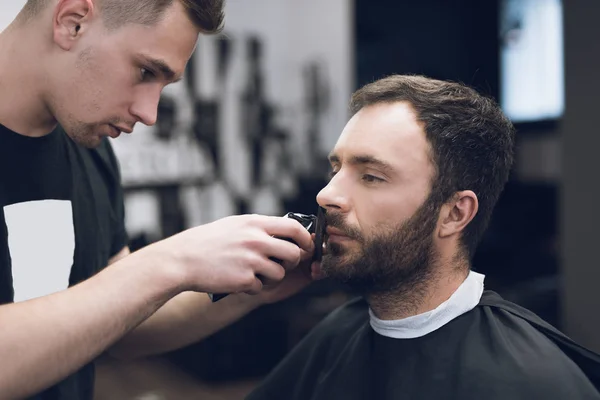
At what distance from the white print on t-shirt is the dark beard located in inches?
25.3

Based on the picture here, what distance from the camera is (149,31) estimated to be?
4.60 ft

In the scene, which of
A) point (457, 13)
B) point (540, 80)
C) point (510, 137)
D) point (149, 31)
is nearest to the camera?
point (149, 31)

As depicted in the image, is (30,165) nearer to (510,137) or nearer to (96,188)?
(96,188)

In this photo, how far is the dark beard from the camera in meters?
1.61

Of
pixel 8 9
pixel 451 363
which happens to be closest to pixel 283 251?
pixel 451 363

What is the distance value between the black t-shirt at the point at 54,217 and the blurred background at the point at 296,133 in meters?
2.82

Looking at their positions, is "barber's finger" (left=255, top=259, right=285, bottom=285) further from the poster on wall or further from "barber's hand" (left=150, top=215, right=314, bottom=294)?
the poster on wall

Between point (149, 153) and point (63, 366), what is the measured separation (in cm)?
384

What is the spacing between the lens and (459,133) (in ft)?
5.43

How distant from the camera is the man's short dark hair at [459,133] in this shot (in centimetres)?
165

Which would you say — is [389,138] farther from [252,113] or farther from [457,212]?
[252,113]

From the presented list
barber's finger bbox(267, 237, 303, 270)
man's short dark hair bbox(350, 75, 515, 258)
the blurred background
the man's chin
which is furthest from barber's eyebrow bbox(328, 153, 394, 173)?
the blurred background

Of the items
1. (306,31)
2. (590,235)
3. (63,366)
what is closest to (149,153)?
(306,31)

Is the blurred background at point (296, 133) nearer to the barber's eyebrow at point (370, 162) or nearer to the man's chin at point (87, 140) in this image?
the barber's eyebrow at point (370, 162)
